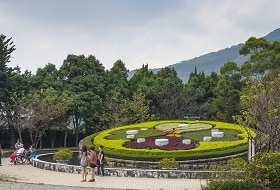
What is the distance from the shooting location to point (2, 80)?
128ft

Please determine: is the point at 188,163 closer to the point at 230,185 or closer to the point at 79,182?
the point at 79,182

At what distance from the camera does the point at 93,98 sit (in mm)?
40656

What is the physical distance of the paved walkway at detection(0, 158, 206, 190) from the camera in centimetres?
1767

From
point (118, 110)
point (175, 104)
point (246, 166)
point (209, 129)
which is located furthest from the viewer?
point (175, 104)

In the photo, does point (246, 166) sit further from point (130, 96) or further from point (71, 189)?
point (130, 96)

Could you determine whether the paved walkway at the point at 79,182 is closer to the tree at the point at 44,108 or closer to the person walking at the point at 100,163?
the person walking at the point at 100,163

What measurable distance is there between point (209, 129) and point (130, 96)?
16521 millimetres

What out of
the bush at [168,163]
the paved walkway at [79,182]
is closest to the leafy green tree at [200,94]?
the bush at [168,163]

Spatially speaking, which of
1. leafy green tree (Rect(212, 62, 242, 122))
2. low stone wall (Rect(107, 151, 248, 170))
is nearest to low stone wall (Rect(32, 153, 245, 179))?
low stone wall (Rect(107, 151, 248, 170))

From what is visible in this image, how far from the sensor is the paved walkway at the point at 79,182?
17672mm

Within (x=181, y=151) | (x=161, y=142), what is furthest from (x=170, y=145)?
(x=181, y=151)

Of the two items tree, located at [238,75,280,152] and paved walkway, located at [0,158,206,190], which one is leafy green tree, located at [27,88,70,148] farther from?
tree, located at [238,75,280,152]

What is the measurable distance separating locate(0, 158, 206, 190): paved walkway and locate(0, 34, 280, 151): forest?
15.5 metres

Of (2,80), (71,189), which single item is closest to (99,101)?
(2,80)
